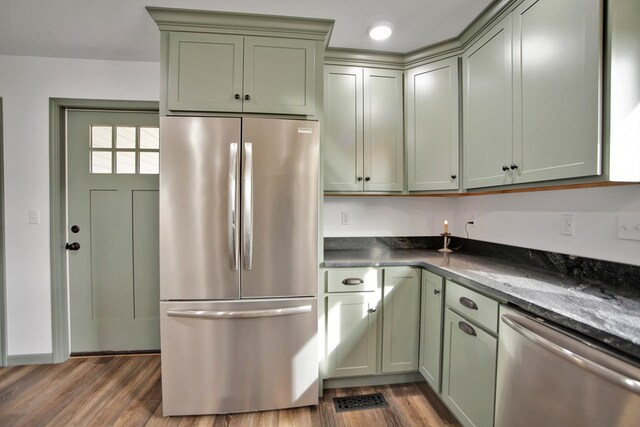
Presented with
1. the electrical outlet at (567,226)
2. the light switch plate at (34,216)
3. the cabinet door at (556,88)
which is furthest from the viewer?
the light switch plate at (34,216)

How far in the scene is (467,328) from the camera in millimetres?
1446

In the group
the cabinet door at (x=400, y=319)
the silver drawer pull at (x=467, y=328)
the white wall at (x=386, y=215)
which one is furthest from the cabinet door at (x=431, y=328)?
the white wall at (x=386, y=215)

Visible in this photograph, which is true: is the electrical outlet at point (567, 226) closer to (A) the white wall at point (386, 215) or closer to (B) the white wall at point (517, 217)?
(B) the white wall at point (517, 217)

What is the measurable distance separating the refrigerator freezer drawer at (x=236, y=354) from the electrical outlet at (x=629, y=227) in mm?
1548

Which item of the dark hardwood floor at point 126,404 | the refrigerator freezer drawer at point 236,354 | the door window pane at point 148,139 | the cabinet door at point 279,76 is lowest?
the dark hardwood floor at point 126,404

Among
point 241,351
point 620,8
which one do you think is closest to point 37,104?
point 241,351

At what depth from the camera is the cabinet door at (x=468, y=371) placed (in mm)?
1292

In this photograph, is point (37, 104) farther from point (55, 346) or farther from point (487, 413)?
point (487, 413)

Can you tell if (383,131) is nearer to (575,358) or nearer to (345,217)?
(345,217)

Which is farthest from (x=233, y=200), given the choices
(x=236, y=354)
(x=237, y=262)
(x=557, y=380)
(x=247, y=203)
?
(x=557, y=380)

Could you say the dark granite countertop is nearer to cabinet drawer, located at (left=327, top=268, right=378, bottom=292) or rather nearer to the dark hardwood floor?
cabinet drawer, located at (left=327, top=268, right=378, bottom=292)

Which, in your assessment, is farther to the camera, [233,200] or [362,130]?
[362,130]

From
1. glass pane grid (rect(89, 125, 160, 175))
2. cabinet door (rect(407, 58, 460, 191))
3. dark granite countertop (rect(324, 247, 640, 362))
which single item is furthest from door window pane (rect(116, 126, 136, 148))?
cabinet door (rect(407, 58, 460, 191))

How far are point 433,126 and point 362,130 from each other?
1.68 ft
